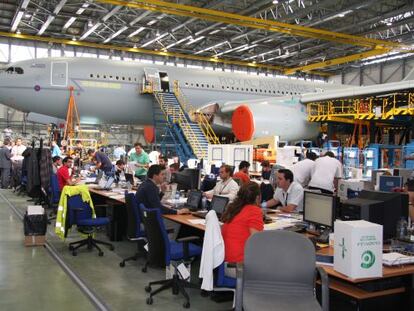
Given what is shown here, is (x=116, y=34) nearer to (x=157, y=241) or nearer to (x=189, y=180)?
(x=189, y=180)

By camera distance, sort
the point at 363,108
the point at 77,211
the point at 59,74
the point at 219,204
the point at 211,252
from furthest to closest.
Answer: the point at 363,108, the point at 59,74, the point at 77,211, the point at 219,204, the point at 211,252

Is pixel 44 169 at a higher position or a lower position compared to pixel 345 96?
lower

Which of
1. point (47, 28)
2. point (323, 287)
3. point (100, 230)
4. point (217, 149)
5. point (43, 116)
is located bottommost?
point (100, 230)

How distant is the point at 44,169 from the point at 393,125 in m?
14.8

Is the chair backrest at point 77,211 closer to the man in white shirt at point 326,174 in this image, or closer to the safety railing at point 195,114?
the man in white shirt at point 326,174

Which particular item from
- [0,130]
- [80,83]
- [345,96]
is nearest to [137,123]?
[80,83]

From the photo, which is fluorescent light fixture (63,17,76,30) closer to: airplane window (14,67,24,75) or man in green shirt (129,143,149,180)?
airplane window (14,67,24,75)

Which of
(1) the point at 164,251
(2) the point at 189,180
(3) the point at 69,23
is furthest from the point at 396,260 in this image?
(3) the point at 69,23

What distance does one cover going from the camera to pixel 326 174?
8359 mm

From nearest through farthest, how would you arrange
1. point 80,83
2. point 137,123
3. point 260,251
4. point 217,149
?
point 260,251 < point 217,149 < point 80,83 < point 137,123

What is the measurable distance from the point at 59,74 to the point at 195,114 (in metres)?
5.41

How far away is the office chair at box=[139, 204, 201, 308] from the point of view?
190 inches

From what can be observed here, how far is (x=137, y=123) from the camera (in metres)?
19.2

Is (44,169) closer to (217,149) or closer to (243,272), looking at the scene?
(217,149)
